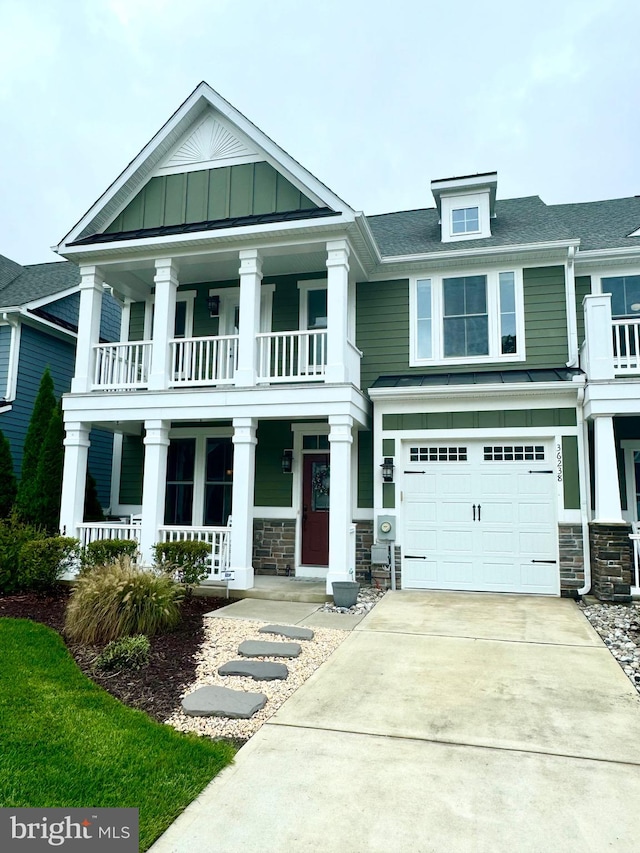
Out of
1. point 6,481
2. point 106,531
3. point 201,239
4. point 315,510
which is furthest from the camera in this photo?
point 6,481

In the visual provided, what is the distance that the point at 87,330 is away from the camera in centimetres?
1029

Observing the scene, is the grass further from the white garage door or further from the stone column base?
the stone column base

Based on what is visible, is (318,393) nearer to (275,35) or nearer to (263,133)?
(263,133)

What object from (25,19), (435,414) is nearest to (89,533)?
(435,414)

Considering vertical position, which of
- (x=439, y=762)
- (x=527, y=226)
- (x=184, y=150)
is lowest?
(x=439, y=762)

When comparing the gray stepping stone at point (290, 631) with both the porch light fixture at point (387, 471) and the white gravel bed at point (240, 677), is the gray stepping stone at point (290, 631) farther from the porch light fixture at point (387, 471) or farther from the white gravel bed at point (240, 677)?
the porch light fixture at point (387, 471)

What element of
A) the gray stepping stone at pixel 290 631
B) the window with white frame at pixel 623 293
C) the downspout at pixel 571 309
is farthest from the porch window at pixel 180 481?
the window with white frame at pixel 623 293

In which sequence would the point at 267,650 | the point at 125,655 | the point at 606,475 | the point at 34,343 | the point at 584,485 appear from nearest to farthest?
1. the point at 125,655
2. the point at 267,650
3. the point at 606,475
4. the point at 584,485
5. the point at 34,343

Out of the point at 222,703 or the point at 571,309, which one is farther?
the point at 571,309

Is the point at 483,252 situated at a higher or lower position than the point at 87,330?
higher

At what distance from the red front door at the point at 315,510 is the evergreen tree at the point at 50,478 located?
4733mm

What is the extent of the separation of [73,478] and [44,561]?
181 centimetres

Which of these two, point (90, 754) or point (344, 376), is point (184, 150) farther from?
point (90, 754)

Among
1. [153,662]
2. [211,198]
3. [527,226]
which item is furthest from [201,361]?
[527,226]
